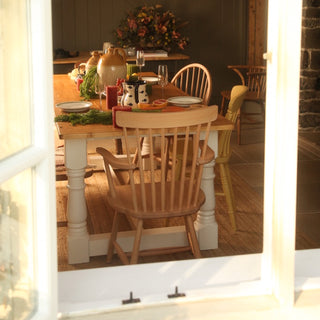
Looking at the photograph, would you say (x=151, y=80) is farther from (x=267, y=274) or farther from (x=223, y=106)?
(x=267, y=274)

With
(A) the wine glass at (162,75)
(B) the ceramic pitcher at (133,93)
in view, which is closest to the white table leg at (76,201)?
(B) the ceramic pitcher at (133,93)

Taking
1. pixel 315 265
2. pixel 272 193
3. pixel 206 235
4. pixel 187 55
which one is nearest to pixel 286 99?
pixel 272 193

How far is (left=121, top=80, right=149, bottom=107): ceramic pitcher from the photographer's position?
382 centimetres

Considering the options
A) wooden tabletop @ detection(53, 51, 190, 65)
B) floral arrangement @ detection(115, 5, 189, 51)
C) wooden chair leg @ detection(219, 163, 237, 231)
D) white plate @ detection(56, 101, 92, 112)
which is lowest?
wooden chair leg @ detection(219, 163, 237, 231)

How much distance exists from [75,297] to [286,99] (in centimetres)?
87

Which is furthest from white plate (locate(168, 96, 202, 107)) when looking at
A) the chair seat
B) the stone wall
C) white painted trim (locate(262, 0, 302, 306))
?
the stone wall

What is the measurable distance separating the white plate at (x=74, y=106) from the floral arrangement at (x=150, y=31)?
3.23m

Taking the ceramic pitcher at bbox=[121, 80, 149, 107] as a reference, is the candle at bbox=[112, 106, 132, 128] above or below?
below

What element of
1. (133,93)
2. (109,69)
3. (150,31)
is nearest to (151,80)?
(109,69)

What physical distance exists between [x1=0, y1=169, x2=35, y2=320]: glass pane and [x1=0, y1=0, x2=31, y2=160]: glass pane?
10cm

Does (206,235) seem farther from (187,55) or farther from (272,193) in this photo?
(187,55)

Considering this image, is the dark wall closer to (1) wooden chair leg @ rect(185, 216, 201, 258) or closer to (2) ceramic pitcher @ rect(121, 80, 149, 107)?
(2) ceramic pitcher @ rect(121, 80, 149, 107)

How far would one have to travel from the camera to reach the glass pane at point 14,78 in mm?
1539

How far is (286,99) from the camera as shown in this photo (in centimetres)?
183
